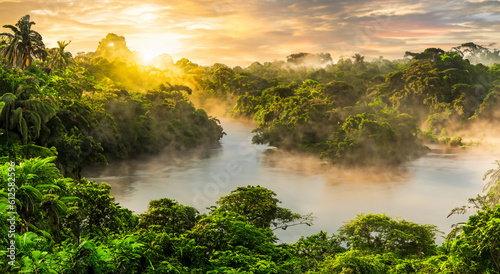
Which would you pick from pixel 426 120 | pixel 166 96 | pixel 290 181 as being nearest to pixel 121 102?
pixel 166 96

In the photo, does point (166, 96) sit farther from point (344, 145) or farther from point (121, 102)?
point (344, 145)

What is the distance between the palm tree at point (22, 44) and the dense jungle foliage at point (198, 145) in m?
0.10

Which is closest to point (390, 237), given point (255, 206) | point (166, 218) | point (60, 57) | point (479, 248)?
point (255, 206)

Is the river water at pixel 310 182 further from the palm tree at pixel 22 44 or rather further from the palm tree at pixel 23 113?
the palm tree at pixel 23 113

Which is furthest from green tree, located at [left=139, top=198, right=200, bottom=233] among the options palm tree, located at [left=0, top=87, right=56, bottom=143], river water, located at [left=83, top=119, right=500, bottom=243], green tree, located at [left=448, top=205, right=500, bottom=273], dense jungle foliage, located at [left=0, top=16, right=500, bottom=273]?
river water, located at [left=83, top=119, right=500, bottom=243]

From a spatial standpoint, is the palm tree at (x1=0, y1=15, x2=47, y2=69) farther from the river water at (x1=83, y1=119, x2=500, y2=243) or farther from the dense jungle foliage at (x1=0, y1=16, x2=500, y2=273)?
the river water at (x1=83, y1=119, x2=500, y2=243)

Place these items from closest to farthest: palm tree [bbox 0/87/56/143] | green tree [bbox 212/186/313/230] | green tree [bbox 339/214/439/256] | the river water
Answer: green tree [bbox 339/214/439/256], green tree [bbox 212/186/313/230], palm tree [bbox 0/87/56/143], the river water

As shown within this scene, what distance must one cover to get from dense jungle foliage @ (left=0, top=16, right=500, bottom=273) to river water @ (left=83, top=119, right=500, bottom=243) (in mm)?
2111

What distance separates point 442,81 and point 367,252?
6986 cm

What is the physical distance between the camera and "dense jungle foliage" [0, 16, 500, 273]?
1063 cm

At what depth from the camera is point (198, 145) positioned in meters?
66.0

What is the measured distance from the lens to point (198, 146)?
216ft

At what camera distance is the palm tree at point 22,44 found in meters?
39.1

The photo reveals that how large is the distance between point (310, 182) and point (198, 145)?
24.7m
